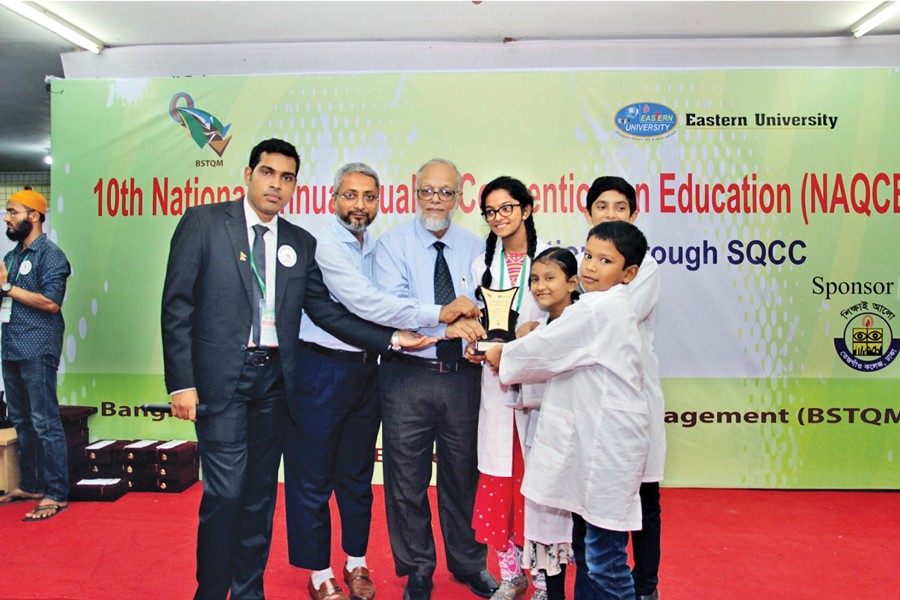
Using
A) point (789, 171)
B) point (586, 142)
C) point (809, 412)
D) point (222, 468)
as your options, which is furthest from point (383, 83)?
point (809, 412)

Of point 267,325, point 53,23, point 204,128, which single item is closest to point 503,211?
point 267,325

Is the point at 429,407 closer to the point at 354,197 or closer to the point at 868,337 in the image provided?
the point at 354,197

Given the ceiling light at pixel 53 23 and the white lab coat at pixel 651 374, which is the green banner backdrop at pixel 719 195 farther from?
the white lab coat at pixel 651 374

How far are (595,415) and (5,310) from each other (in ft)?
12.3

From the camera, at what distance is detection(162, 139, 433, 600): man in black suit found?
2.37 m

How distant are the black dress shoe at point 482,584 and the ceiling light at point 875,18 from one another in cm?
428

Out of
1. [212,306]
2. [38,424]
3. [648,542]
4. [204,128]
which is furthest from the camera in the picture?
[204,128]

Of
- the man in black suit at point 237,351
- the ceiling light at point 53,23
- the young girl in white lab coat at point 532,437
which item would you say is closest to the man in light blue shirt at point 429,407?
the young girl in white lab coat at point 532,437

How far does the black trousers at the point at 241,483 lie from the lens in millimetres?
2396

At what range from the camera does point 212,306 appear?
2.40m

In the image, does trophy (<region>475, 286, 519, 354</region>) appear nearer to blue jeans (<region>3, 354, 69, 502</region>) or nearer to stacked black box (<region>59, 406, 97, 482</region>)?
blue jeans (<region>3, 354, 69, 502</region>)

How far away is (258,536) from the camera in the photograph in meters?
2.55

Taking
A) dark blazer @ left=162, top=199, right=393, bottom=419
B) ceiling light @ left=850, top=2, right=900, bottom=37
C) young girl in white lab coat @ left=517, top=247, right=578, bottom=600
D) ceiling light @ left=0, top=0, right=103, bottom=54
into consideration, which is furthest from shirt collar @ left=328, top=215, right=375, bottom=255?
ceiling light @ left=850, top=2, right=900, bottom=37

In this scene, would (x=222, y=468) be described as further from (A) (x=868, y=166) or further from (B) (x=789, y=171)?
(A) (x=868, y=166)
